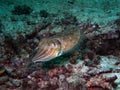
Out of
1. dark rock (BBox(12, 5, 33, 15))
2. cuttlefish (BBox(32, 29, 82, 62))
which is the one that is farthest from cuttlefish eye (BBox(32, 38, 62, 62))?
dark rock (BBox(12, 5, 33, 15))

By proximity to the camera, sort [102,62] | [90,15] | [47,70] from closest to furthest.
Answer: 1. [47,70]
2. [102,62]
3. [90,15]

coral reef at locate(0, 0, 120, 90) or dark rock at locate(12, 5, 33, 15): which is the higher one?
dark rock at locate(12, 5, 33, 15)

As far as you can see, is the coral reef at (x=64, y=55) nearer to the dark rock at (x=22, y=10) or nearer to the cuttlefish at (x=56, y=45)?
the dark rock at (x=22, y=10)

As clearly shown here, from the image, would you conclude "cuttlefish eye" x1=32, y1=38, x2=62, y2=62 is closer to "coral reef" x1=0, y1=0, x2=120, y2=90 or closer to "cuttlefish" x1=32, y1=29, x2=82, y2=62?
"cuttlefish" x1=32, y1=29, x2=82, y2=62

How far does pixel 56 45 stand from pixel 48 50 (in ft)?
0.91

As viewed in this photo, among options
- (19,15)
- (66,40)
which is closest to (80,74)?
(66,40)

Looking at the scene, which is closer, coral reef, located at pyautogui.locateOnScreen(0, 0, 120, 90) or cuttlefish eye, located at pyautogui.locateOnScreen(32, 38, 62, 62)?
cuttlefish eye, located at pyautogui.locateOnScreen(32, 38, 62, 62)

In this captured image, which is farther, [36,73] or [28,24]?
[28,24]

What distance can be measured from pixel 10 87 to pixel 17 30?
281cm

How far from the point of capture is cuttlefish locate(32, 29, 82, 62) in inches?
162

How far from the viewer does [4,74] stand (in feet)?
20.3

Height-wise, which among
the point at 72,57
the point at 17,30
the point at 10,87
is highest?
the point at 17,30

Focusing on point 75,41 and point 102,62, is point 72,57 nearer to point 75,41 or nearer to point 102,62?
point 102,62

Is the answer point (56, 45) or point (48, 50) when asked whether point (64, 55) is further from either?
point (48, 50)
